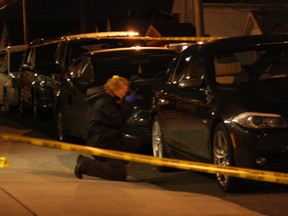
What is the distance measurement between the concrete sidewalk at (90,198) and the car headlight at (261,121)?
2.72 ft

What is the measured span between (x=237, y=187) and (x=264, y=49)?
190 cm

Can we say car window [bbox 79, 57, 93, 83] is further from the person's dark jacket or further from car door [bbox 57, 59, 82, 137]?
the person's dark jacket

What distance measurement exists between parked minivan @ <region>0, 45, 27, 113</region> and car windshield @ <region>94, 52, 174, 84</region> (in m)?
8.46

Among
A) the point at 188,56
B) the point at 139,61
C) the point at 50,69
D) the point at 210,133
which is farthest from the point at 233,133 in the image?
the point at 50,69

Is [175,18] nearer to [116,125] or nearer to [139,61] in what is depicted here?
[139,61]

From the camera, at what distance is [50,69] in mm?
15188

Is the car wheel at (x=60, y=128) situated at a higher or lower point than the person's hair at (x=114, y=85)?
lower

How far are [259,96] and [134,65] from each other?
4.36 metres

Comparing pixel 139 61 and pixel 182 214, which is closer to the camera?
pixel 182 214

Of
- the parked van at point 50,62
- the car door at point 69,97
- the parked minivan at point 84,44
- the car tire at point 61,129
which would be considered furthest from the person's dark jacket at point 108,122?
the parked minivan at point 84,44

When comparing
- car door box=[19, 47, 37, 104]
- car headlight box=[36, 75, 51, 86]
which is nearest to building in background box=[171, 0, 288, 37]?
car door box=[19, 47, 37, 104]

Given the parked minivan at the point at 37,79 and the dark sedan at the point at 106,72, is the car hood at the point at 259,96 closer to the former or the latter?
the dark sedan at the point at 106,72

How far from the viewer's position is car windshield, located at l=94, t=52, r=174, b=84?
12195 mm

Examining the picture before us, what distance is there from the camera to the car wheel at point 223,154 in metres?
8.17
